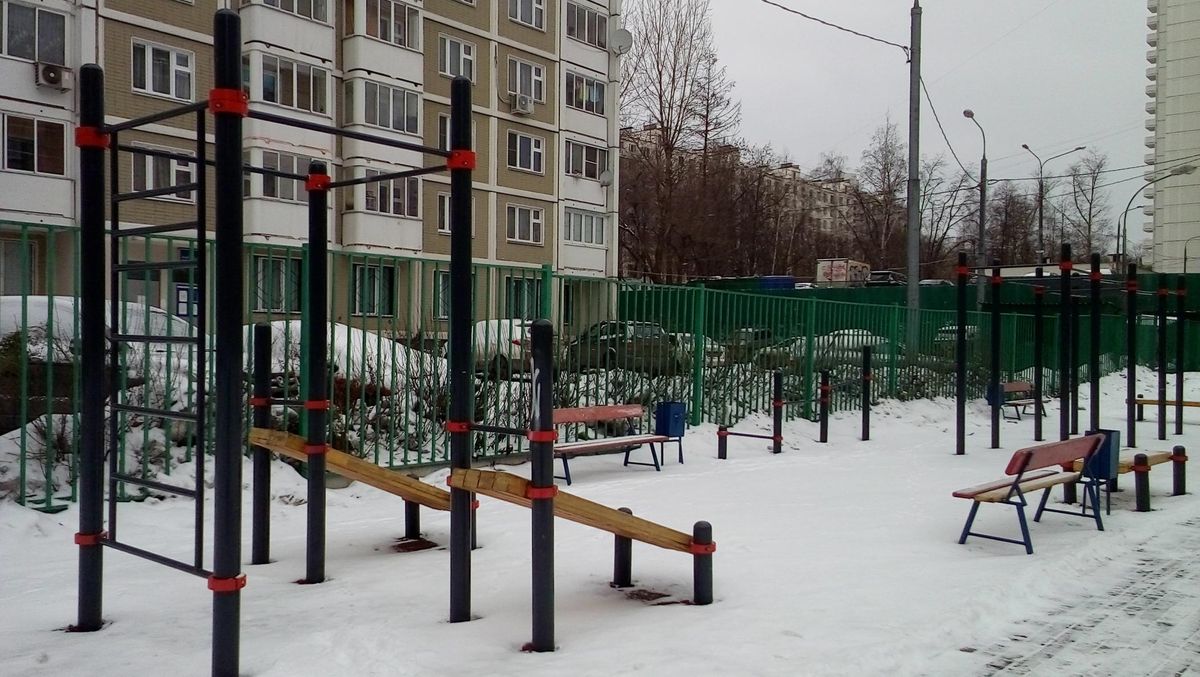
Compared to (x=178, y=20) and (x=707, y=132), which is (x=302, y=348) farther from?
(x=707, y=132)

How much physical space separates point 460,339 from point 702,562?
1920mm

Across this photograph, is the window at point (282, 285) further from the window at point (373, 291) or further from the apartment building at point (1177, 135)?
the apartment building at point (1177, 135)

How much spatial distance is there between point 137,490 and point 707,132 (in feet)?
141

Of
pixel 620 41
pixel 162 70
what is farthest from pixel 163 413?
pixel 620 41

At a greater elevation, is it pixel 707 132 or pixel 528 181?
pixel 707 132

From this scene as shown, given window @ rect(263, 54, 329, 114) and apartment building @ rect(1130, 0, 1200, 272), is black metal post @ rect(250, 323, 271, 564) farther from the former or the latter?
apartment building @ rect(1130, 0, 1200, 272)

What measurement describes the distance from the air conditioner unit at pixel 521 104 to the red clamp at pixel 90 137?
32499 millimetres

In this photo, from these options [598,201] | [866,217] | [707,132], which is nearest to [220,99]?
[598,201]

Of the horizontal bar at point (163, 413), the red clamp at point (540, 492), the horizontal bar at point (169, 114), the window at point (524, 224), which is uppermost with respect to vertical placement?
the window at point (524, 224)

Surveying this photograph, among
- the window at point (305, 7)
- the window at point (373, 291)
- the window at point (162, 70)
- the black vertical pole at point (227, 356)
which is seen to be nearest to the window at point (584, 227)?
the window at point (305, 7)

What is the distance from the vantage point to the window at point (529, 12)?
3672cm

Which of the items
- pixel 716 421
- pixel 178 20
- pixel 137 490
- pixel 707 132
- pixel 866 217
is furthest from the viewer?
pixel 866 217

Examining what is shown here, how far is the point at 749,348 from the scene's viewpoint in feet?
49.4

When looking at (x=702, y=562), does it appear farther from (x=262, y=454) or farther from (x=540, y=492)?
(x=262, y=454)
